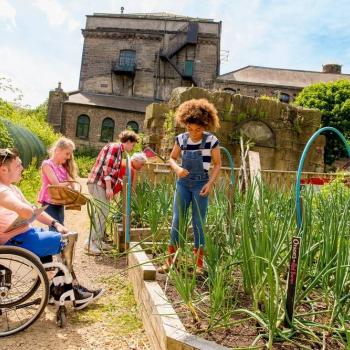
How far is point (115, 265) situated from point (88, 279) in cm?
50

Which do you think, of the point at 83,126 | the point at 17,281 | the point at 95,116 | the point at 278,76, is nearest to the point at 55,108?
the point at 83,126

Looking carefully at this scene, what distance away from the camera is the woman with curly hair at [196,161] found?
3147 millimetres

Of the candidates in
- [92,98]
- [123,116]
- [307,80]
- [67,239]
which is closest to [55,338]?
[67,239]

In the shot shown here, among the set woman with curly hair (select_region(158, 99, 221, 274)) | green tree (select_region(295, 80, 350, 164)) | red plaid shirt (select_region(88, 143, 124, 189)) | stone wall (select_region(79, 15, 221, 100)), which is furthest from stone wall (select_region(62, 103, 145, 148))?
woman with curly hair (select_region(158, 99, 221, 274))

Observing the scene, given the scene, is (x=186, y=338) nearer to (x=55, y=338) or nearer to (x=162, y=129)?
(x=55, y=338)

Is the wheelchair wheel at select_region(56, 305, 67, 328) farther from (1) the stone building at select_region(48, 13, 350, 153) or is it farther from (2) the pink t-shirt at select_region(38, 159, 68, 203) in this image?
(1) the stone building at select_region(48, 13, 350, 153)

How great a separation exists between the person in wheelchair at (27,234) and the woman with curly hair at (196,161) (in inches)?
29.6

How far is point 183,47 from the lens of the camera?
2978cm

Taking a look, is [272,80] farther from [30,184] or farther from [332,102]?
[30,184]

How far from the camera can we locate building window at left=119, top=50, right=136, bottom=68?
98.5 ft

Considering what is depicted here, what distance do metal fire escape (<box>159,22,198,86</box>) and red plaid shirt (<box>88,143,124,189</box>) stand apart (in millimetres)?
26078

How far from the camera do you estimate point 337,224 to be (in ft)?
7.67

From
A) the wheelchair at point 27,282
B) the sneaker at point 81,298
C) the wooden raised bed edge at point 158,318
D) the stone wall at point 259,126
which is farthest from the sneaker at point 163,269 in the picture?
the stone wall at point 259,126

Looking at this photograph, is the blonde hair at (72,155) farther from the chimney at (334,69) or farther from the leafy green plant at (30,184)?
the chimney at (334,69)
